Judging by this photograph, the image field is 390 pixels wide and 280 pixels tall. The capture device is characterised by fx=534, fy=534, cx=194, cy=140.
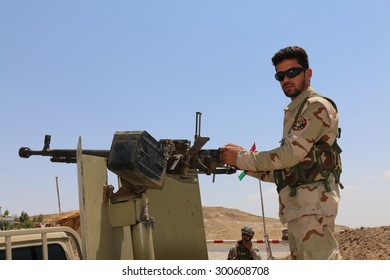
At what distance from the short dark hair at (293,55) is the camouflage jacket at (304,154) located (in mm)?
189

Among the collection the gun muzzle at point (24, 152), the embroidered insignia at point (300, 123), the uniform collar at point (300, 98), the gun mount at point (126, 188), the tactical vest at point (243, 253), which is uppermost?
the gun muzzle at point (24, 152)

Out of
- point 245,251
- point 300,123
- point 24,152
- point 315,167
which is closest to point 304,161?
point 315,167

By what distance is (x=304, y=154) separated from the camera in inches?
125

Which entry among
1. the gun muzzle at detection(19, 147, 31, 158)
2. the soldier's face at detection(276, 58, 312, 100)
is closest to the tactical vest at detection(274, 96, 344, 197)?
the soldier's face at detection(276, 58, 312, 100)

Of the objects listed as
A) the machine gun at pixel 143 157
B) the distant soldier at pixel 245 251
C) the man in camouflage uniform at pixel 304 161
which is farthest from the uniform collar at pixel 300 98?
the distant soldier at pixel 245 251

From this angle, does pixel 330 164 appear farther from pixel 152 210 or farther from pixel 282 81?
pixel 152 210

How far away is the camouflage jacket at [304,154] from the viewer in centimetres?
318

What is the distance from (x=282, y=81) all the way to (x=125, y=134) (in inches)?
42.5

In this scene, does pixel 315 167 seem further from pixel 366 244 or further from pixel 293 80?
pixel 366 244

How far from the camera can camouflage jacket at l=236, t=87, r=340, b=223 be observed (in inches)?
125

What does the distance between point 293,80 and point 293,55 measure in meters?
0.16

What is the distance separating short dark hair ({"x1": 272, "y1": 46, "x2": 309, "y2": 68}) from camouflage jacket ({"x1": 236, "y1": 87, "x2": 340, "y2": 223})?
0.62ft

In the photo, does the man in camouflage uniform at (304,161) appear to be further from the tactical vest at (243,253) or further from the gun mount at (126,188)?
the tactical vest at (243,253)

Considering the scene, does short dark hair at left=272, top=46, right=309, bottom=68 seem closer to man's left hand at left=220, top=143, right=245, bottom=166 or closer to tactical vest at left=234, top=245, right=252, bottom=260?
man's left hand at left=220, top=143, right=245, bottom=166
